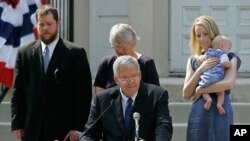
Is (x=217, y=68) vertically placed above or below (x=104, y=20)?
below

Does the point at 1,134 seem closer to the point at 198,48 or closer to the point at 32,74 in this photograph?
the point at 32,74

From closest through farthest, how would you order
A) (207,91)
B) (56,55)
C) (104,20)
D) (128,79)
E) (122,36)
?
(128,79) → (122,36) → (207,91) → (56,55) → (104,20)

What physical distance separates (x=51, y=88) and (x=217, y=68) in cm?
137

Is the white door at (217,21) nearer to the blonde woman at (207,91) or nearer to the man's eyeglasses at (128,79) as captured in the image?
the blonde woman at (207,91)

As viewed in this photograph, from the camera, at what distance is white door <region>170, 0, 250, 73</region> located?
10.4m

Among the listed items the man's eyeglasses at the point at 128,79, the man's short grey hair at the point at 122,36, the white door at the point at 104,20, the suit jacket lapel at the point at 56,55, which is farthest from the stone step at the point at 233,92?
the man's eyeglasses at the point at 128,79

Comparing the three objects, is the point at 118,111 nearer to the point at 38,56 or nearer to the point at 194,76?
the point at 194,76

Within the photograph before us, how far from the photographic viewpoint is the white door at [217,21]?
10.4m

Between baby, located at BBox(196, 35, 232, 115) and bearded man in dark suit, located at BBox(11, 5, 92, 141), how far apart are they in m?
0.98

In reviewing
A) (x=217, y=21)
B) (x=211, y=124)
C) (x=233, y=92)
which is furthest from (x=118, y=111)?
(x=217, y=21)

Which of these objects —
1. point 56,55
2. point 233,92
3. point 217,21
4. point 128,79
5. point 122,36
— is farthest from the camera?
point 217,21

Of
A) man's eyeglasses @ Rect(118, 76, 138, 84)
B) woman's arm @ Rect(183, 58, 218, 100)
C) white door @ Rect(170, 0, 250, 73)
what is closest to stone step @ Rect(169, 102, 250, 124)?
white door @ Rect(170, 0, 250, 73)

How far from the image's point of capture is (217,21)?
10375 mm

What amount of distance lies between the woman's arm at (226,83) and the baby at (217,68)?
3cm
